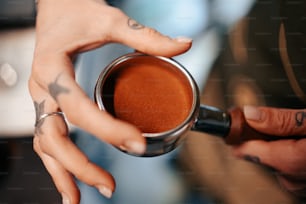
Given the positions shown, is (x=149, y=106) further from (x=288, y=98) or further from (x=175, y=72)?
(x=288, y=98)

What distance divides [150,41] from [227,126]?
15 centimetres

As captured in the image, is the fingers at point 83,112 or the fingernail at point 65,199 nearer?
the fingers at point 83,112

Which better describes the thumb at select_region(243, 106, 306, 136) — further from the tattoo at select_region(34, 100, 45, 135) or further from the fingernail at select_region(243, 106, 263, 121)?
the tattoo at select_region(34, 100, 45, 135)

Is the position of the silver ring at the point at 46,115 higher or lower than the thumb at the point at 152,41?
lower

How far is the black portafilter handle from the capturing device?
0.51 meters

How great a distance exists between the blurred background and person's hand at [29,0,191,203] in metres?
0.04

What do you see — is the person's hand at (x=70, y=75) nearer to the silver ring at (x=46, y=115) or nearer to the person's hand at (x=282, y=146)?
the silver ring at (x=46, y=115)

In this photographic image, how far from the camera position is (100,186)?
507 mm

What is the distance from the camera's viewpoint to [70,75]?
0.48 metres

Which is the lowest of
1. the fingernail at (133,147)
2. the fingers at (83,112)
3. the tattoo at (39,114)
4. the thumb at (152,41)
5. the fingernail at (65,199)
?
the fingernail at (65,199)

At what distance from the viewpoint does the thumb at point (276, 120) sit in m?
0.56

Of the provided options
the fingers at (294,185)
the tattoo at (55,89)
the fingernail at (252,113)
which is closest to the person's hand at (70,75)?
the tattoo at (55,89)

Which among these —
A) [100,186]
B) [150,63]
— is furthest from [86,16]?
[100,186]

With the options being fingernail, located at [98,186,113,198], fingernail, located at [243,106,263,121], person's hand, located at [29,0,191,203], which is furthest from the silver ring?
fingernail, located at [243,106,263,121]
